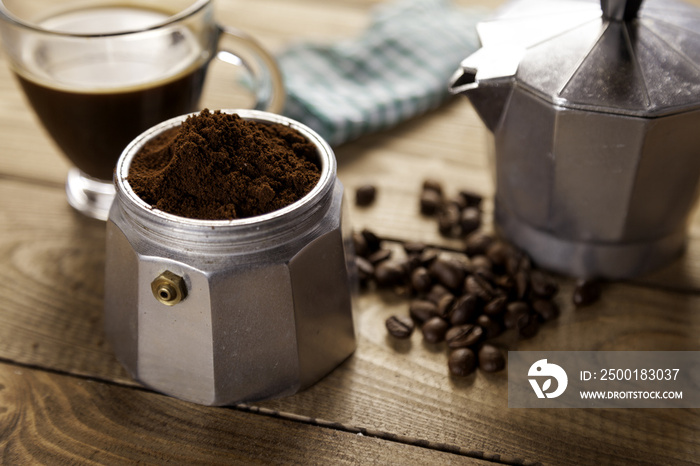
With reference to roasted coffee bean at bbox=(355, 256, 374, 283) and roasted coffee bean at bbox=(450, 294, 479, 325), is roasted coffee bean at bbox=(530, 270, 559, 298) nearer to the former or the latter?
roasted coffee bean at bbox=(450, 294, 479, 325)

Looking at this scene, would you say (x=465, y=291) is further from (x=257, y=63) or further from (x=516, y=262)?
(x=257, y=63)

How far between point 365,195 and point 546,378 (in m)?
0.37

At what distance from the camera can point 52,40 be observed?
33.0 inches

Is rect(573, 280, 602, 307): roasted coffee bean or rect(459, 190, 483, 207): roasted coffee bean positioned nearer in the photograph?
rect(573, 280, 602, 307): roasted coffee bean

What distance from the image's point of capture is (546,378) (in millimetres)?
748

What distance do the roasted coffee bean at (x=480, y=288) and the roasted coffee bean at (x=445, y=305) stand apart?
0.03m

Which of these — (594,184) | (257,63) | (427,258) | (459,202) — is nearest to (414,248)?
(427,258)

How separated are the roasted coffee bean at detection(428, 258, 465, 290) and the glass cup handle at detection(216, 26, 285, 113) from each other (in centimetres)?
31

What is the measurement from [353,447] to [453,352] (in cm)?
16

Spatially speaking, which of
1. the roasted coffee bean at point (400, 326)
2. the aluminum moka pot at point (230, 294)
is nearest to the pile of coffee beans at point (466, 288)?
the roasted coffee bean at point (400, 326)

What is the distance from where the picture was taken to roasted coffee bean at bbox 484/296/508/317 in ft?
2.64

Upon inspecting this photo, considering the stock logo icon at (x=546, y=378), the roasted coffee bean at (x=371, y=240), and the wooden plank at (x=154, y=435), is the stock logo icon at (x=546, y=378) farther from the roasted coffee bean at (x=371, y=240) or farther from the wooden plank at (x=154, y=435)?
the roasted coffee bean at (x=371, y=240)

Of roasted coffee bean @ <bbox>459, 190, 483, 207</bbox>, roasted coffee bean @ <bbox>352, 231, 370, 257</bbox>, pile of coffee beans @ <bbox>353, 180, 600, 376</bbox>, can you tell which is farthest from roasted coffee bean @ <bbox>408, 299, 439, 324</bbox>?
roasted coffee bean @ <bbox>459, 190, 483, 207</bbox>

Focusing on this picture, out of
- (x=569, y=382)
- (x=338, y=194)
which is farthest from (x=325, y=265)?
(x=569, y=382)
